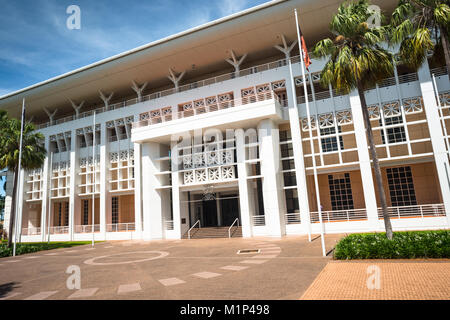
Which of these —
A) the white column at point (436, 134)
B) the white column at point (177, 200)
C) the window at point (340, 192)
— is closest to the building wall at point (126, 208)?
the white column at point (177, 200)

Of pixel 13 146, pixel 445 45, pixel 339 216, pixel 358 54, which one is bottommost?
pixel 339 216

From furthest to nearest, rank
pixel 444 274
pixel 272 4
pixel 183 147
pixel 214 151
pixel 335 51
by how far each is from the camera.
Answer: pixel 183 147, pixel 214 151, pixel 272 4, pixel 335 51, pixel 444 274

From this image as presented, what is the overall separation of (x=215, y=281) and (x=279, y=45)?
20924mm

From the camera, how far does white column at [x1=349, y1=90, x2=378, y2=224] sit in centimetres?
1902

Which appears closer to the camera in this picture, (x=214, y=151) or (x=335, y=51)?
(x=335, y=51)

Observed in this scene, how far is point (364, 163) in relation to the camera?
19547 mm

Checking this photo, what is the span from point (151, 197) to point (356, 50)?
19.1 metres

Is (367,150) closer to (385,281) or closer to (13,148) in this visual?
(385,281)

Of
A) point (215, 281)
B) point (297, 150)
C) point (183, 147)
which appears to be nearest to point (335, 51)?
point (297, 150)

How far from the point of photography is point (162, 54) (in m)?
25.0

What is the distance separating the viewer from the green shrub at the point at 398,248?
9.59 meters

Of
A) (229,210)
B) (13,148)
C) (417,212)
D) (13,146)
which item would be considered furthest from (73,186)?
(417,212)
